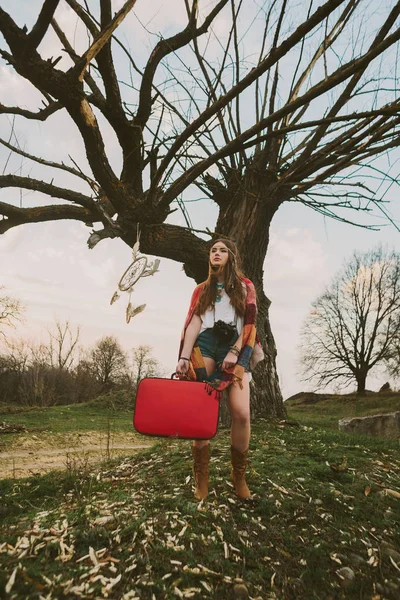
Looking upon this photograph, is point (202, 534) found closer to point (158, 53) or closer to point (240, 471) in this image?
point (240, 471)

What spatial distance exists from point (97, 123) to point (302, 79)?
3289 millimetres

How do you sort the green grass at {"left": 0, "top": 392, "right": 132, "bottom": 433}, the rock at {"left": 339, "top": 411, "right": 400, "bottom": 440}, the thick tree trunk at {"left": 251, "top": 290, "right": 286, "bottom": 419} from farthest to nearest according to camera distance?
1. the green grass at {"left": 0, "top": 392, "right": 132, "bottom": 433}
2. the rock at {"left": 339, "top": 411, "right": 400, "bottom": 440}
3. the thick tree trunk at {"left": 251, "top": 290, "right": 286, "bottom": 419}

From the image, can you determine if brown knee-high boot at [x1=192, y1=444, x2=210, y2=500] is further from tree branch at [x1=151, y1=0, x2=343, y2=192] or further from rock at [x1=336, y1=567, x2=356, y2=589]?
tree branch at [x1=151, y1=0, x2=343, y2=192]

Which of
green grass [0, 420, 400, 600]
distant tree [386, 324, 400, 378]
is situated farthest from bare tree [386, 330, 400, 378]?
green grass [0, 420, 400, 600]

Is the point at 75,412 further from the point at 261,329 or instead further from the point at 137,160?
the point at 137,160

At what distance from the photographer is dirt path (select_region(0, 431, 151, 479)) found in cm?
571

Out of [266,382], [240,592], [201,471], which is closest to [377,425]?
[266,382]

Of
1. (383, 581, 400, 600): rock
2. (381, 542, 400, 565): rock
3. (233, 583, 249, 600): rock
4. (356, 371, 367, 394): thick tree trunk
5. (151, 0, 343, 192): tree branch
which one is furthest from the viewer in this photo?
(356, 371, 367, 394): thick tree trunk

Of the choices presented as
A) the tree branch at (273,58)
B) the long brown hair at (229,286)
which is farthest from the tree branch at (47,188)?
the long brown hair at (229,286)

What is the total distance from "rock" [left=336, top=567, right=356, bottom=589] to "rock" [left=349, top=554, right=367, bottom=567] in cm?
11

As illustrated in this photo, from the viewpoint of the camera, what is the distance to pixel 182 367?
2.92 m

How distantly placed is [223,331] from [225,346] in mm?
122

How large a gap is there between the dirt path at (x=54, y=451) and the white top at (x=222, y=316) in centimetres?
304

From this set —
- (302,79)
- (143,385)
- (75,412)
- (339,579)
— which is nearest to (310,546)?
(339,579)
